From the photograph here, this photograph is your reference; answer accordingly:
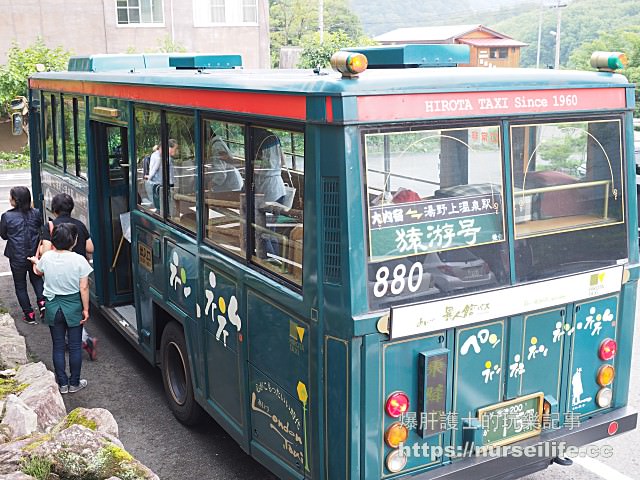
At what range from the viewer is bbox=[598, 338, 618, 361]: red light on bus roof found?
15.4 feet

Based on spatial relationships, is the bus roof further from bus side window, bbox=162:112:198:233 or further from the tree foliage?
the tree foliage

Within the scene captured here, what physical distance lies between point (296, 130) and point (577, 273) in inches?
74.4

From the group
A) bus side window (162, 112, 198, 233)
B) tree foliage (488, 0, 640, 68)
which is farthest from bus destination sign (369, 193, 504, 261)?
tree foliage (488, 0, 640, 68)

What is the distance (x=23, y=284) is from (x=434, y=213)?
601 cm

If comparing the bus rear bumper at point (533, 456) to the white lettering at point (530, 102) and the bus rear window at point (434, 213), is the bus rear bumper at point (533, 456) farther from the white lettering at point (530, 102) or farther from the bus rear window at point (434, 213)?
the white lettering at point (530, 102)

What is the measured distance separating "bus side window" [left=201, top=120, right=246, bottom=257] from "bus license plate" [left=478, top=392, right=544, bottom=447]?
176cm

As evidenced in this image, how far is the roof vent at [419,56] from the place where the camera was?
5090 millimetres

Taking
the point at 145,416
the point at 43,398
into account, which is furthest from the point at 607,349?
the point at 43,398

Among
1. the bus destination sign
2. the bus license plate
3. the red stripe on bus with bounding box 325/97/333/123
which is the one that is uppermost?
the red stripe on bus with bounding box 325/97/333/123

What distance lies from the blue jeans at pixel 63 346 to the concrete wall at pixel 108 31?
21.9 m

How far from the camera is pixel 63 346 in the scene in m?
6.61

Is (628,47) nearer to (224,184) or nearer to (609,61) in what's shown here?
(609,61)

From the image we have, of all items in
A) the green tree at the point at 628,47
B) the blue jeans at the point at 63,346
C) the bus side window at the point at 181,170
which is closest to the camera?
the bus side window at the point at 181,170

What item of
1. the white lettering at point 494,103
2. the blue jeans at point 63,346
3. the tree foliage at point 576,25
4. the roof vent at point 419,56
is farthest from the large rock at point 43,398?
the tree foliage at point 576,25
